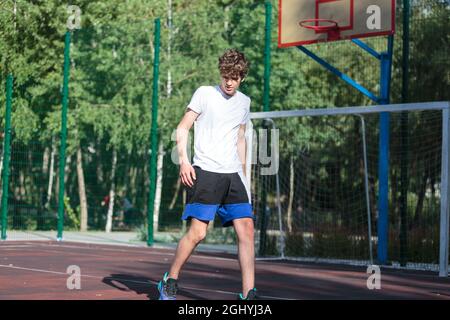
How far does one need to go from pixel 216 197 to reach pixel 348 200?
14619 millimetres

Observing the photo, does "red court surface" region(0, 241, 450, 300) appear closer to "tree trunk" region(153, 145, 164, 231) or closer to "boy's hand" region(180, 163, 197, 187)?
"boy's hand" region(180, 163, 197, 187)

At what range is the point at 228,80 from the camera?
755cm

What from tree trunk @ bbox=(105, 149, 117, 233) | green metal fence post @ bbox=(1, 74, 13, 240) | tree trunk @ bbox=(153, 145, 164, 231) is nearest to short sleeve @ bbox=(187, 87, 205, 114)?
green metal fence post @ bbox=(1, 74, 13, 240)

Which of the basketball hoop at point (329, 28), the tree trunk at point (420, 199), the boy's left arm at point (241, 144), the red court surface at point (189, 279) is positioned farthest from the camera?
the tree trunk at point (420, 199)

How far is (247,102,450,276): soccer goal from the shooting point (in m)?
14.1

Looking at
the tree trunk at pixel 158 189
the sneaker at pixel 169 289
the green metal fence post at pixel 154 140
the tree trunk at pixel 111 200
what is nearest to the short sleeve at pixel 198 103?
the sneaker at pixel 169 289

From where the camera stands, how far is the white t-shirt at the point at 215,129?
7.56 metres

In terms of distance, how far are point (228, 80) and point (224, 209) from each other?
3.41ft

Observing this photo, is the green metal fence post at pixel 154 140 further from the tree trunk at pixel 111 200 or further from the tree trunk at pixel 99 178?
the tree trunk at pixel 111 200

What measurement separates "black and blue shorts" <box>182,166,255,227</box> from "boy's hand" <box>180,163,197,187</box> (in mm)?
87

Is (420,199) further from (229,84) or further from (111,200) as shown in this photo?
(111,200)

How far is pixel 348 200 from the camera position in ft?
71.7

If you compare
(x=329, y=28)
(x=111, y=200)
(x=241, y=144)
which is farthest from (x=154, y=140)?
(x=111, y=200)

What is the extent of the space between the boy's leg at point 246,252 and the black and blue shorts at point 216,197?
0.06 metres
